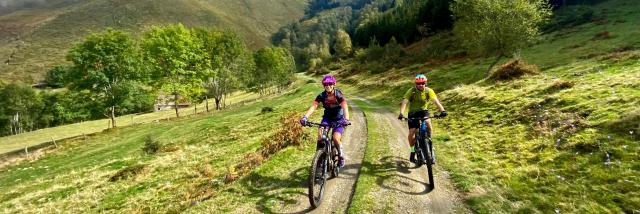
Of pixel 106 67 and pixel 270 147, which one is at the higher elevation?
pixel 106 67

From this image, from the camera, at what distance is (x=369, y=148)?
17.1 meters

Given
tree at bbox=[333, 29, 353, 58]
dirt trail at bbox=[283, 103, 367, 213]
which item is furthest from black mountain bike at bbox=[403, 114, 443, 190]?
tree at bbox=[333, 29, 353, 58]

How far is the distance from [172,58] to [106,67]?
8.65 metres

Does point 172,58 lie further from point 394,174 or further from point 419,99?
point 419,99

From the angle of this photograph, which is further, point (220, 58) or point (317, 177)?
point (220, 58)

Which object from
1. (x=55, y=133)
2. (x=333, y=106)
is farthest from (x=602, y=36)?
(x=55, y=133)

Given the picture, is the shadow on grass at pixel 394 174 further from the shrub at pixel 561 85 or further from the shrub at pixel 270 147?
the shrub at pixel 561 85

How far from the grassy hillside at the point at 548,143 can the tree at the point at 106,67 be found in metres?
43.8

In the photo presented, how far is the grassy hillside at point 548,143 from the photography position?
9.91 m

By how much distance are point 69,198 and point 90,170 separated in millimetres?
7439

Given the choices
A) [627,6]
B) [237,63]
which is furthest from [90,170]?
[627,6]

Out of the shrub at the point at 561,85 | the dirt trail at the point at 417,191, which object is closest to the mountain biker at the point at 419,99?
the dirt trail at the point at 417,191

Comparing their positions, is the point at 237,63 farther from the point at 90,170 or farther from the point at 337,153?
the point at 337,153

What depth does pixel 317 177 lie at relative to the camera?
10.1 m
